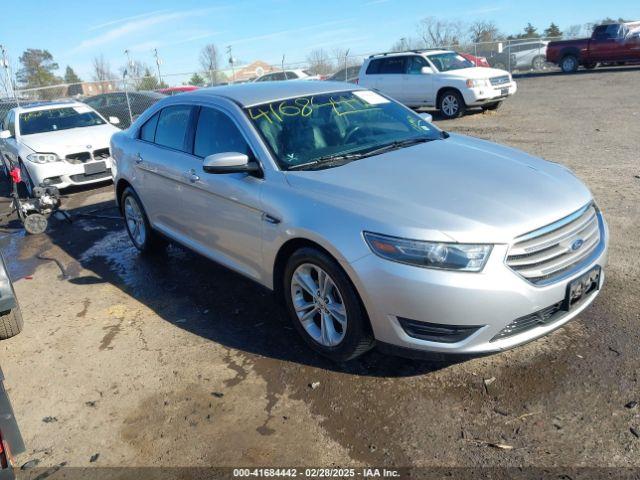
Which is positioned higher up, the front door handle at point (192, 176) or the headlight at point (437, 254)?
the front door handle at point (192, 176)

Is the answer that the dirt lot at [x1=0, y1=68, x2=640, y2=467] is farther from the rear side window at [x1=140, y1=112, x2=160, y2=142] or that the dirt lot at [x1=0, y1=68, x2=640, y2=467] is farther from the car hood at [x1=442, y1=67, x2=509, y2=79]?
the car hood at [x1=442, y1=67, x2=509, y2=79]

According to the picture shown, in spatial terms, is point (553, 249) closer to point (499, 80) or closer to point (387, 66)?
point (499, 80)

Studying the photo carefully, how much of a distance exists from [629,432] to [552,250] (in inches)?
39.2

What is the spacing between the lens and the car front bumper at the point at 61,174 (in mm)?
8961

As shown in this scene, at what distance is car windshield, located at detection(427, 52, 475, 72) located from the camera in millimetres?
14586

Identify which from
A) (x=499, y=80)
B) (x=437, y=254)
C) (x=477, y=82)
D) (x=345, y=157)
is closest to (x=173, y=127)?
(x=345, y=157)

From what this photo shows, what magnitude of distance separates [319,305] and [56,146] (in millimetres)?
7573

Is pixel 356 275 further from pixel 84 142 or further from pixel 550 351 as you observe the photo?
pixel 84 142

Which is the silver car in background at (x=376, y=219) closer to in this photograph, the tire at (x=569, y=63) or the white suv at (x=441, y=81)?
the white suv at (x=441, y=81)

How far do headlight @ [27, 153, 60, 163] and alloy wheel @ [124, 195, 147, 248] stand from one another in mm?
3775

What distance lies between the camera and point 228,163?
12.1 ft

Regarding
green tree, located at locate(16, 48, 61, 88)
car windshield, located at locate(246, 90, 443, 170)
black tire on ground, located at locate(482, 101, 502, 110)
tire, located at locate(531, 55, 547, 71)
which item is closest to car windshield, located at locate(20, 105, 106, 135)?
car windshield, located at locate(246, 90, 443, 170)

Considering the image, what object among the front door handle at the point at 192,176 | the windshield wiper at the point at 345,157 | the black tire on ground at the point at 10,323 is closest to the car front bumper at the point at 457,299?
the windshield wiper at the point at 345,157

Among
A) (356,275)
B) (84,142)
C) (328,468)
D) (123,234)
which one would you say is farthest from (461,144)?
(84,142)
